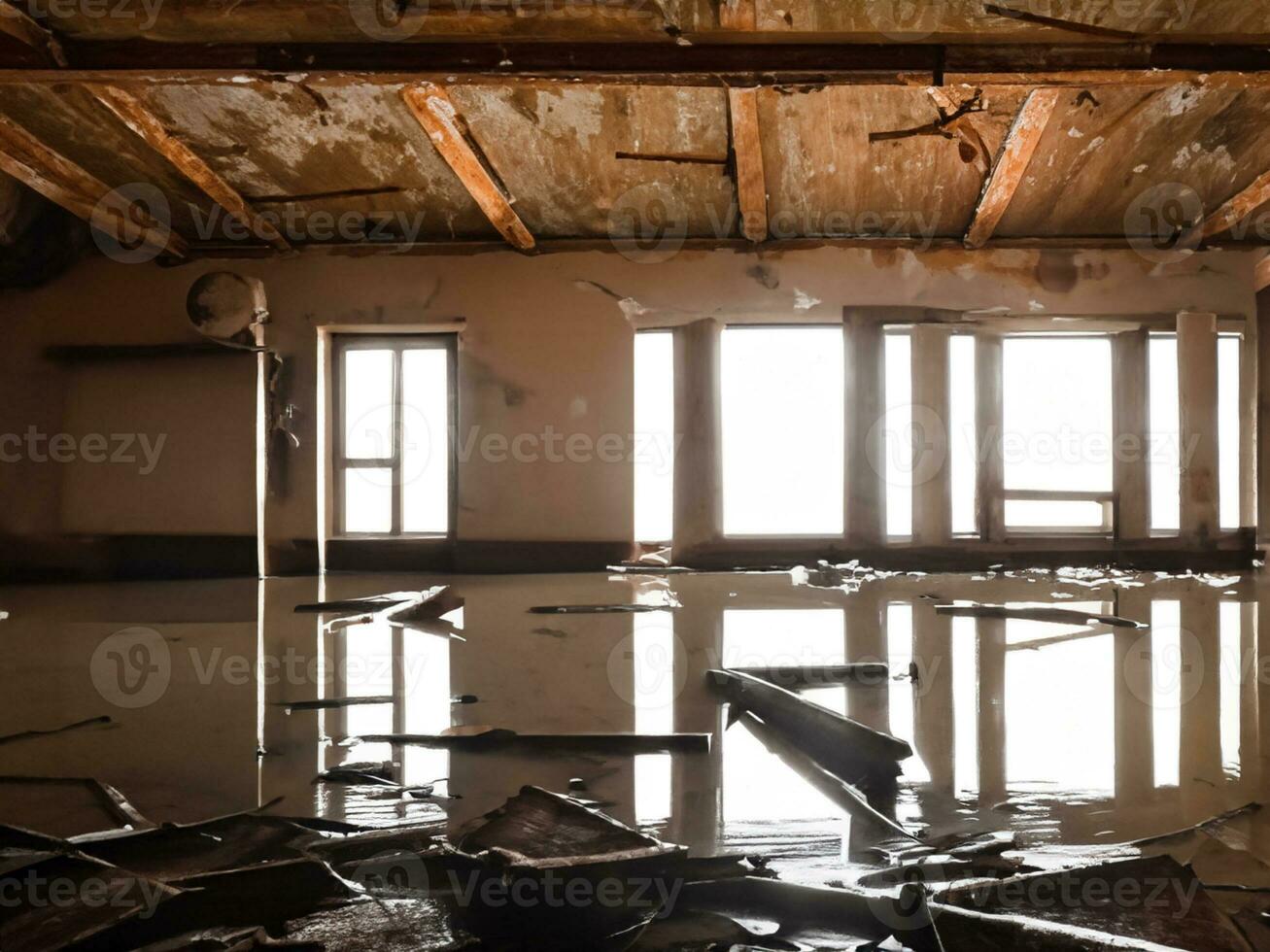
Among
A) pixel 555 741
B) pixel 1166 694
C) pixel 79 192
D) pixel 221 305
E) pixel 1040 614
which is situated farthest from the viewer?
pixel 221 305

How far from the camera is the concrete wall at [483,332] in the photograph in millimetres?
5969

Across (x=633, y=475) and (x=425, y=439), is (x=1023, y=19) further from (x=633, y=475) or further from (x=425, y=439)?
(x=425, y=439)

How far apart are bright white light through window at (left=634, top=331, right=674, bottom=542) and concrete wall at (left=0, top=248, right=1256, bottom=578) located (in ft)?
0.55

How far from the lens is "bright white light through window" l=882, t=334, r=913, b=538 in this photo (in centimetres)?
611

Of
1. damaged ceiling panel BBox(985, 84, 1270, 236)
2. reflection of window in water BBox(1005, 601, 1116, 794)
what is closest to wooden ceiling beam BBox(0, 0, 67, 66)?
damaged ceiling panel BBox(985, 84, 1270, 236)

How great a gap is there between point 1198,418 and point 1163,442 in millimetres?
291

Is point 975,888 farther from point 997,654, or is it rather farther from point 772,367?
point 772,367

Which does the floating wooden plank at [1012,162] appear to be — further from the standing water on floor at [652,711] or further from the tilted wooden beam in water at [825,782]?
the tilted wooden beam in water at [825,782]

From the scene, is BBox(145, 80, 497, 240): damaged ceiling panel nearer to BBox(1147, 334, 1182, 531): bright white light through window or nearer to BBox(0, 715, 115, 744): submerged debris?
BBox(0, 715, 115, 744): submerged debris

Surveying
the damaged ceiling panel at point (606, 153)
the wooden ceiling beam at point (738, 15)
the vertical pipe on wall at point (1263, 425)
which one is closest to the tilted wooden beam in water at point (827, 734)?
the wooden ceiling beam at point (738, 15)

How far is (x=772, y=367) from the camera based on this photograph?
22.3ft

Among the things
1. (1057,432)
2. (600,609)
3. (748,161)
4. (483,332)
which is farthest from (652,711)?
(1057,432)

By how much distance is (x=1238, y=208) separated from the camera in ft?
17.7

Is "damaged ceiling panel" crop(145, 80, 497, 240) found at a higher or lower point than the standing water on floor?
higher
